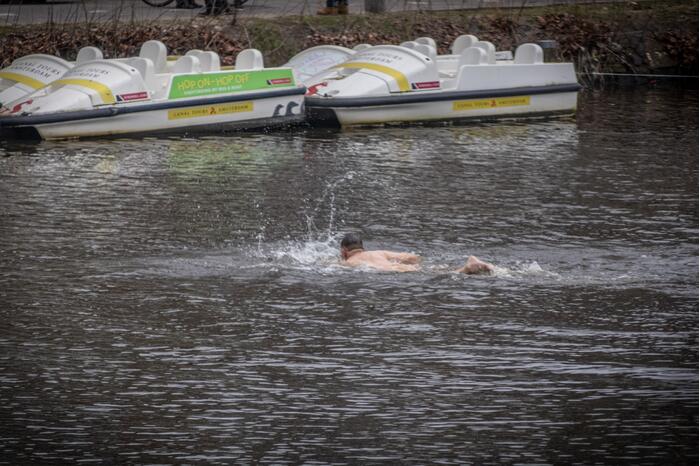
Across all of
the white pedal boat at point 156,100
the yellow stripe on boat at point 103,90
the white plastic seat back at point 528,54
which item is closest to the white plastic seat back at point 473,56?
the white plastic seat back at point 528,54

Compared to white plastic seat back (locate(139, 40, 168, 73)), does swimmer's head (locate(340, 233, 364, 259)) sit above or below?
below

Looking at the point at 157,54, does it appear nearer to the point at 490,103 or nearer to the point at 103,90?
the point at 103,90

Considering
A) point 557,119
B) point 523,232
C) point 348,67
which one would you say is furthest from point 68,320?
point 557,119

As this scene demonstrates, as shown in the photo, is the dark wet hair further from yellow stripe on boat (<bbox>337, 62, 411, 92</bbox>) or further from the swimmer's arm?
yellow stripe on boat (<bbox>337, 62, 411, 92</bbox>)

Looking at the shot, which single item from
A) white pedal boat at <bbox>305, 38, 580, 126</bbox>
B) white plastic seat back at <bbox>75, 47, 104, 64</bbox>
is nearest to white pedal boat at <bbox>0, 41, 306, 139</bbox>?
white pedal boat at <bbox>305, 38, 580, 126</bbox>

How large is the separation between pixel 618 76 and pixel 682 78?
172cm

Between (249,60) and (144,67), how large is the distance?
2.00 metres

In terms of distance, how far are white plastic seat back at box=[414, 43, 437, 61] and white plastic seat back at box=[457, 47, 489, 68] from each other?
0.55 meters

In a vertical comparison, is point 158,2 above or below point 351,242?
above

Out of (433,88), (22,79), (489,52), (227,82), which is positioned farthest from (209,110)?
(489,52)

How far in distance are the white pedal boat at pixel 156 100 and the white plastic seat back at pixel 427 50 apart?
2.47m

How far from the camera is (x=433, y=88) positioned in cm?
2525

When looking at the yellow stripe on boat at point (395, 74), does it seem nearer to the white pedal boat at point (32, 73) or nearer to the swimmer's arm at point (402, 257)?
the white pedal boat at point (32, 73)

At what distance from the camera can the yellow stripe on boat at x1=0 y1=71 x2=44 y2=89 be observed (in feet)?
78.8
